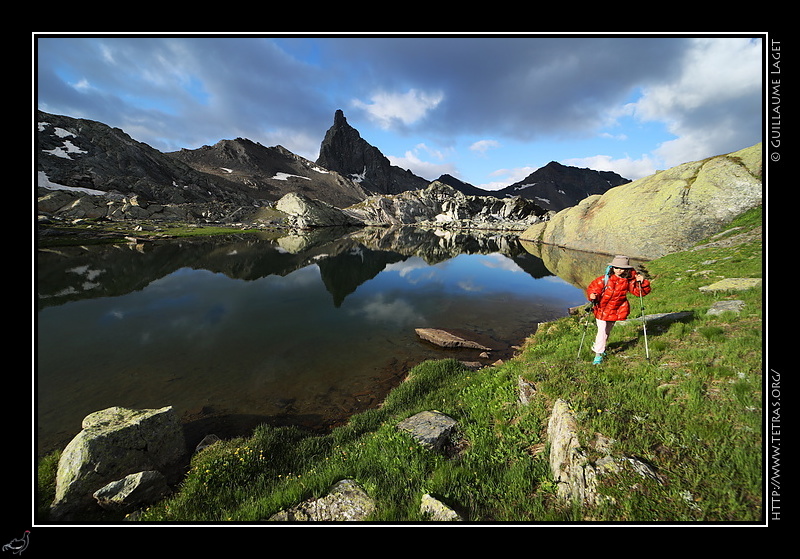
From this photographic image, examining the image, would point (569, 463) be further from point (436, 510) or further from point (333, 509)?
point (333, 509)

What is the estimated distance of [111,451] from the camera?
22.8 ft

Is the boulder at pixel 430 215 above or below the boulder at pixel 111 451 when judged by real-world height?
above

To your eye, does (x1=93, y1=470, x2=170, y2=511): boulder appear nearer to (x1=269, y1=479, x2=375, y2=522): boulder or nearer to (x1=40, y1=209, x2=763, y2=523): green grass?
(x1=40, y1=209, x2=763, y2=523): green grass

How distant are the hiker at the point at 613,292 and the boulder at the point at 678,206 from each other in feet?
129

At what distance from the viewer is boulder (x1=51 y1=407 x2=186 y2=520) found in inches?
250

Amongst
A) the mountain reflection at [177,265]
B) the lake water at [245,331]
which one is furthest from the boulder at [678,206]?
the lake water at [245,331]

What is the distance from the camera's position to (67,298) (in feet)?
74.3

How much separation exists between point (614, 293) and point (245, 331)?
19.0 meters

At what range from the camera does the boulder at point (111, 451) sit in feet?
20.9

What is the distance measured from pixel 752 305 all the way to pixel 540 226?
80236mm

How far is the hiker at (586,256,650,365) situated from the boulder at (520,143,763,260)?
129ft
